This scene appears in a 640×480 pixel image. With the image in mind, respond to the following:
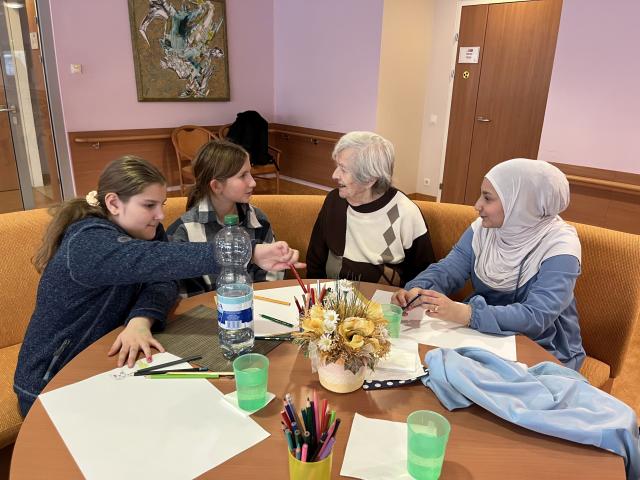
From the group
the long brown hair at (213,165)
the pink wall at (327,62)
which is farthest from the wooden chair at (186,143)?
the long brown hair at (213,165)

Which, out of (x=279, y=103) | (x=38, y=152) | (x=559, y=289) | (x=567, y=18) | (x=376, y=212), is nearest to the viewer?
(x=559, y=289)

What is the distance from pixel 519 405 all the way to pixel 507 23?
190 inches

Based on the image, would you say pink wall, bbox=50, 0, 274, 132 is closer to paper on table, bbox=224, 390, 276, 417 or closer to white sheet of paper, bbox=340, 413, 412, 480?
paper on table, bbox=224, 390, 276, 417

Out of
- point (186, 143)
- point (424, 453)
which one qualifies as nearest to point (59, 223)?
point (424, 453)

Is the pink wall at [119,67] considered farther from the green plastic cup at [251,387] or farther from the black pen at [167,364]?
the green plastic cup at [251,387]

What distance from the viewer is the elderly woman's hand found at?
57.6 inches

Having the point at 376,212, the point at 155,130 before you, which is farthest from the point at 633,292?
the point at 155,130

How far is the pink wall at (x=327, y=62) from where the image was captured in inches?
205

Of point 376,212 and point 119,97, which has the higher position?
point 119,97

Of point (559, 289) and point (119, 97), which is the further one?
point (119, 97)

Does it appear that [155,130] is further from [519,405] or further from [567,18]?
[519,405]

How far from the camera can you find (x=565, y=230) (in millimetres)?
1667

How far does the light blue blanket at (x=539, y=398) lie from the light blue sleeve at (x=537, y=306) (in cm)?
29

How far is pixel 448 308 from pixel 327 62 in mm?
4787
